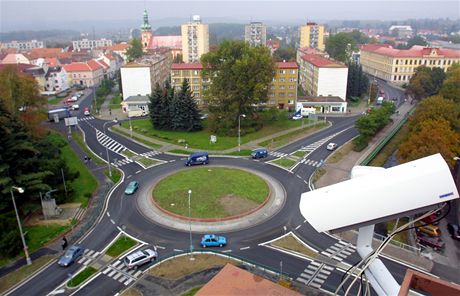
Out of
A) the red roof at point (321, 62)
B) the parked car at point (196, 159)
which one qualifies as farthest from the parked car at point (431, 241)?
the red roof at point (321, 62)

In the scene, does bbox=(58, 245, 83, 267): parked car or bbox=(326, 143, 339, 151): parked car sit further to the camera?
bbox=(326, 143, 339, 151): parked car

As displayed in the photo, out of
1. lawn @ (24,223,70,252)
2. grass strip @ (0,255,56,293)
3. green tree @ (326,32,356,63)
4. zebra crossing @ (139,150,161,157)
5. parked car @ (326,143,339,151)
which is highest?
green tree @ (326,32,356,63)

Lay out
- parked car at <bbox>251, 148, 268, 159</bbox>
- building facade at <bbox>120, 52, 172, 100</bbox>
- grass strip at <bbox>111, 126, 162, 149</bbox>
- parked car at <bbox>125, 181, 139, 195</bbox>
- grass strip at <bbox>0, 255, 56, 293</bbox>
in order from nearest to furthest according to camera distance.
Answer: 1. grass strip at <bbox>0, 255, 56, 293</bbox>
2. parked car at <bbox>125, 181, 139, 195</bbox>
3. parked car at <bbox>251, 148, 268, 159</bbox>
4. grass strip at <bbox>111, 126, 162, 149</bbox>
5. building facade at <bbox>120, 52, 172, 100</bbox>

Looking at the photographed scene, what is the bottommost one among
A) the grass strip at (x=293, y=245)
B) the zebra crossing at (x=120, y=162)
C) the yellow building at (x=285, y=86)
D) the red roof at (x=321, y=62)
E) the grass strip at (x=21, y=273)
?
the grass strip at (x=21, y=273)

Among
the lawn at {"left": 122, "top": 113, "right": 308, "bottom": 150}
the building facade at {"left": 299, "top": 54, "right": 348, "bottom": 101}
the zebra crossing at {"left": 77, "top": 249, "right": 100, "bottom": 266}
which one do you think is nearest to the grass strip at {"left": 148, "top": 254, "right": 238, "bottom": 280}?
the zebra crossing at {"left": 77, "top": 249, "right": 100, "bottom": 266}

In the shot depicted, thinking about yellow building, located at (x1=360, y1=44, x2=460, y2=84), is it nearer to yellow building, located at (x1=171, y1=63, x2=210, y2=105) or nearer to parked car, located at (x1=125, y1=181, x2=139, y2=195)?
yellow building, located at (x1=171, y1=63, x2=210, y2=105)

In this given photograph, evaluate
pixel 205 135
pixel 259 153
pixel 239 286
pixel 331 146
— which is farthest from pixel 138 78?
pixel 239 286

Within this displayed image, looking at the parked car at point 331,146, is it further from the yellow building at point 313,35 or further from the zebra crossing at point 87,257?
the yellow building at point 313,35
